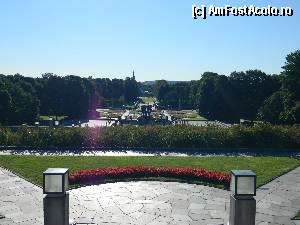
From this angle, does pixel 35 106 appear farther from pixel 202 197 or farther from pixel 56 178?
pixel 56 178

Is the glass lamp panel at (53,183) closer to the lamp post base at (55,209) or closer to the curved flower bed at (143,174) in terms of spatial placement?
the lamp post base at (55,209)

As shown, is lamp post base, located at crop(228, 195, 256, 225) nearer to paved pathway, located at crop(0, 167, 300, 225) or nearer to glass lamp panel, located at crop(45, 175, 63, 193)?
paved pathway, located at crop(0, 167, 300, 225)

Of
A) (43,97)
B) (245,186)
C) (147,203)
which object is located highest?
(43,97)

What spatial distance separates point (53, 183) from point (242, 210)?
3.61 meters

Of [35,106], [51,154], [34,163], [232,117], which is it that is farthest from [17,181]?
[232,117]

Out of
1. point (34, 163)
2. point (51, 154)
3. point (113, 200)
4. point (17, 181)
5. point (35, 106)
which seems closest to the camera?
point (113, 200)

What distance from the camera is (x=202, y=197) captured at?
12.5 m

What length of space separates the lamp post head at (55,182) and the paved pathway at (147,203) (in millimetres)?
3325

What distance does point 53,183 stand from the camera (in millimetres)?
7102

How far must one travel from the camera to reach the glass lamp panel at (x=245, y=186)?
23.2ft

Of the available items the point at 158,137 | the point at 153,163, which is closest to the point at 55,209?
the point at 153,163

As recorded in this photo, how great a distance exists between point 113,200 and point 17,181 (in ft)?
14.8

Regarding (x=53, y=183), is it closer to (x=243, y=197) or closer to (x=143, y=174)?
(x=243, y=197)

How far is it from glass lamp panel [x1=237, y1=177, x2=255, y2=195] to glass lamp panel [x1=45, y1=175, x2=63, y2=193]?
335 cm
